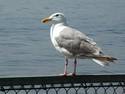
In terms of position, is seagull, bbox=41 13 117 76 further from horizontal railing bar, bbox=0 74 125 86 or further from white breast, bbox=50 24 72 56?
horizontal railing bar, bbox=0 74 125 86

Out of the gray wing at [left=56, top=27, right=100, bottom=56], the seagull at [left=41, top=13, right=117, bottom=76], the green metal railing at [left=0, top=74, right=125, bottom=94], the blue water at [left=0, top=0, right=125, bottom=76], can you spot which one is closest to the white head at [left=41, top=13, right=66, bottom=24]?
the seagull at [left=41, top=13, right=117, bottom=76]

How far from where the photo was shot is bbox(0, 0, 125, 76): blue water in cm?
1520

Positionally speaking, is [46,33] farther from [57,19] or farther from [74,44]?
[74,44]

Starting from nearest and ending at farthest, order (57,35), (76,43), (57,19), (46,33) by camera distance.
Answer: (76,43) → (57,35) → (57,19) → (46,33)

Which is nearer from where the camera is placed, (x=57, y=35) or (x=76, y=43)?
(x=76, y=43)

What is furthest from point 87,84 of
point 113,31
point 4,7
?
point 4,7

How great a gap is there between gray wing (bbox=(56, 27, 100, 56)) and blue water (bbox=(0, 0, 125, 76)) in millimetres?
4448

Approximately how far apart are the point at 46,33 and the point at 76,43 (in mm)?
13898

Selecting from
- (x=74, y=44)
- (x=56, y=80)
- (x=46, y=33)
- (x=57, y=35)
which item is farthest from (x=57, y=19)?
(x=46, y=33)

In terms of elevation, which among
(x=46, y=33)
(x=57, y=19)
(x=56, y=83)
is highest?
(x=56, y=83)

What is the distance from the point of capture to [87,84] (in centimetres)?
586

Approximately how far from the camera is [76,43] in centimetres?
741

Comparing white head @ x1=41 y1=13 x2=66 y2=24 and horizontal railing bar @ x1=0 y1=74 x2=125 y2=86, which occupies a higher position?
horizontal railing bar @ x1=0 y1=74 x2=125 y2=86

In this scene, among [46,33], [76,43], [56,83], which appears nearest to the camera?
[56,83]
